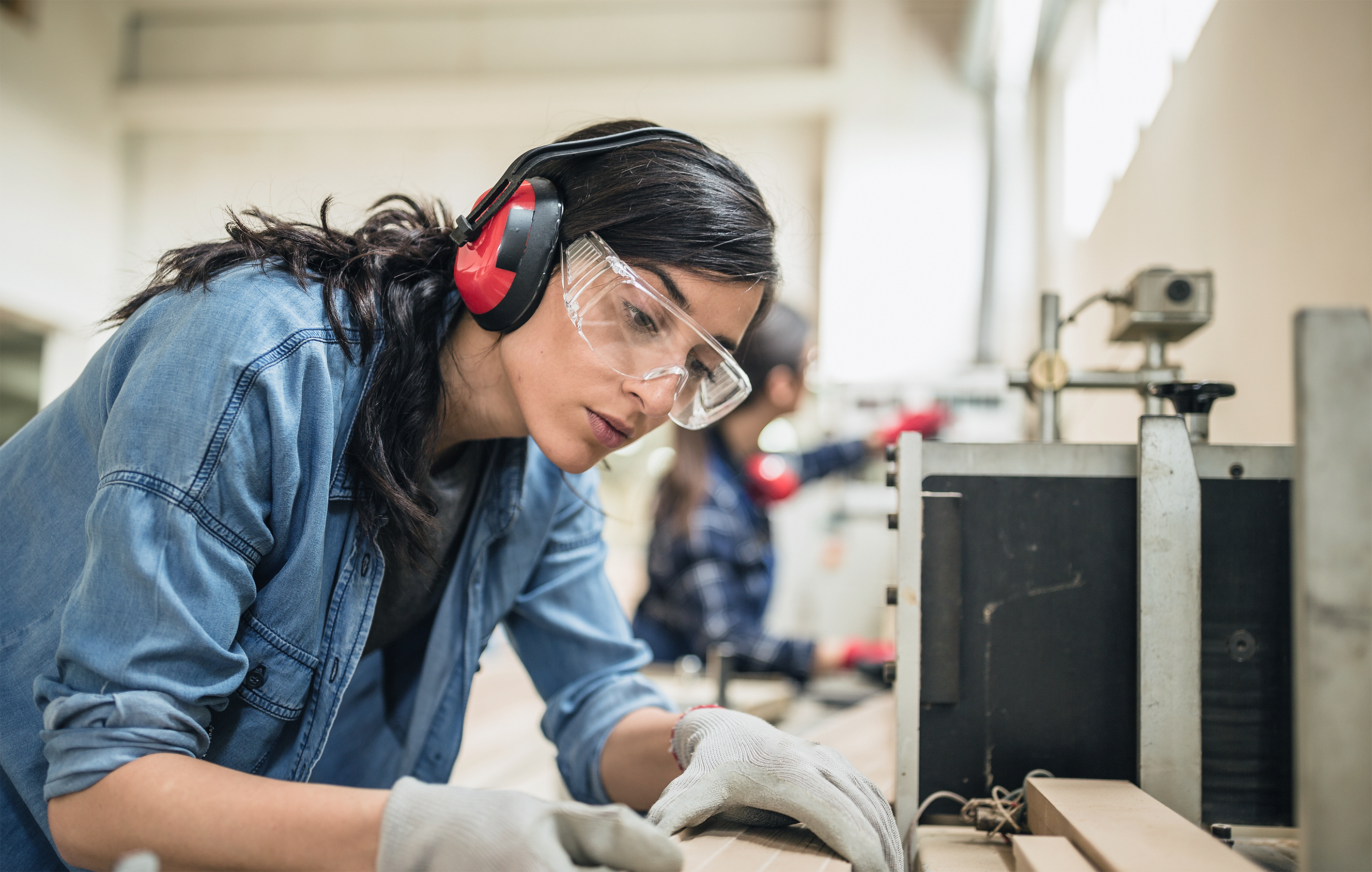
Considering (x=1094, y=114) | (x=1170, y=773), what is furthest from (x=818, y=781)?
(x=1094, y=114)

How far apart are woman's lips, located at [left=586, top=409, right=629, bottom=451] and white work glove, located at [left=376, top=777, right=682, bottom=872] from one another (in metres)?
0.43

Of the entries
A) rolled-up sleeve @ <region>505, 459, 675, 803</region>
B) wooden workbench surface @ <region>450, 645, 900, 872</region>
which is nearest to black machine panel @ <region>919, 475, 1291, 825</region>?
wooden workbench surface @ <region>450, 645, 900, 872</region>

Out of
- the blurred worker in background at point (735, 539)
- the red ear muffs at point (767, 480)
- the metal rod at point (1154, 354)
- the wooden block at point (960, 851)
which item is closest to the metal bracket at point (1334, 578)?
the wooden block at point (960, 851)

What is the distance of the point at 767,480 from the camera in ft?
8.38

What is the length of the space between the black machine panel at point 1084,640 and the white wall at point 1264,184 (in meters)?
0.29

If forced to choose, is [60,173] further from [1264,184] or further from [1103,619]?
[1103,619]

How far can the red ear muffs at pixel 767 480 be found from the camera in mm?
2553

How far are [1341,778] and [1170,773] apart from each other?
1.21 feet

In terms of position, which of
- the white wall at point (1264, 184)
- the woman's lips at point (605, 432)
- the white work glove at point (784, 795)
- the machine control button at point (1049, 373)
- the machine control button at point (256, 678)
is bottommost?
the white work glove at point (784, 795)

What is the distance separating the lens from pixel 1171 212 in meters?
2.04

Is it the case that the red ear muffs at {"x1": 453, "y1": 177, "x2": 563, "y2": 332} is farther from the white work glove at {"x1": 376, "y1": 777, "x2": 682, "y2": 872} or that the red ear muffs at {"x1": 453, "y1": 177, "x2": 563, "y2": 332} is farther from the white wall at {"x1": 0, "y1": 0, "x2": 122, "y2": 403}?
the white wall at {"x1": 0, "y1": 0, "x2": 122, "y2": 403}

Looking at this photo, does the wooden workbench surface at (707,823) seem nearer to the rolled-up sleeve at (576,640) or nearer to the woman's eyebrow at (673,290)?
the rolled-up sleeve at (576,640)

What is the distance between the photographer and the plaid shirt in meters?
2.43

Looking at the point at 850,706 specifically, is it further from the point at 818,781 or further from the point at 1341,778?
the point at 1341,778
